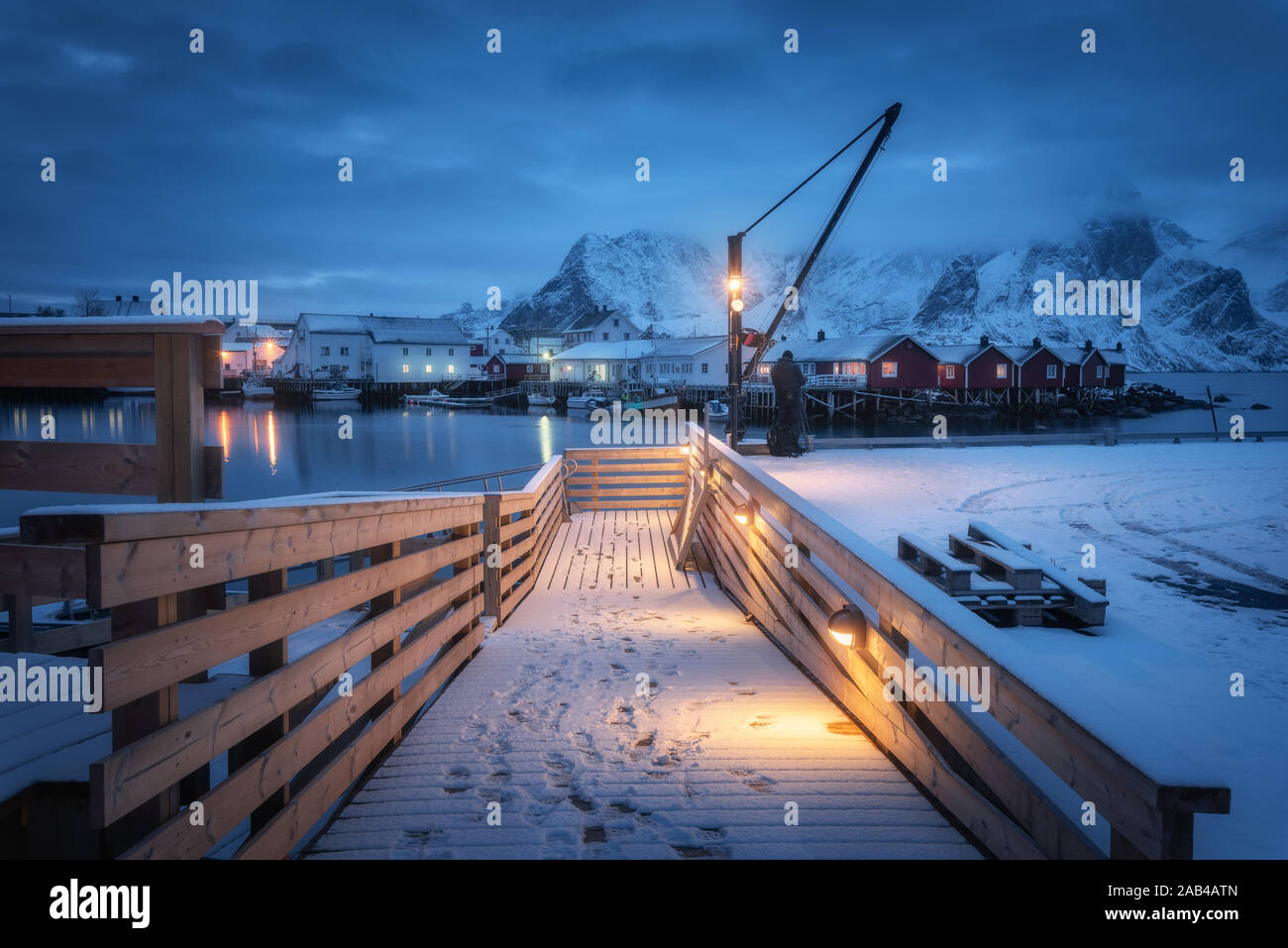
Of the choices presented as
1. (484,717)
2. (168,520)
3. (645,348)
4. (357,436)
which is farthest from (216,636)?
(645,348)

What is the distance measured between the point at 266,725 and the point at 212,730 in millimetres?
461

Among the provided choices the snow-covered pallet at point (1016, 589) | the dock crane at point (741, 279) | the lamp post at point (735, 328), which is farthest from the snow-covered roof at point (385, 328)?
the snow-covered pallet at point (1016, 589)

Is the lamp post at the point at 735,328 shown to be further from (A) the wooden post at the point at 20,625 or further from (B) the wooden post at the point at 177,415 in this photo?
(B) the wooden post at the point at 177,415

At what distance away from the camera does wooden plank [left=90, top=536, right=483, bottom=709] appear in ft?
6.68

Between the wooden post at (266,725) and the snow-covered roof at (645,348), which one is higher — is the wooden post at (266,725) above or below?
below

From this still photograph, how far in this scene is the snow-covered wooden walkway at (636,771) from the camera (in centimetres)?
310

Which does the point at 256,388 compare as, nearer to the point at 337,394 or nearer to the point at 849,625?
the point at 337,394

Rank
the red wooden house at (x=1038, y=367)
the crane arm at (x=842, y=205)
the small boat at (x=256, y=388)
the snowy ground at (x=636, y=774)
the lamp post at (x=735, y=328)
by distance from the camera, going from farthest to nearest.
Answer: the small boat at (x=256, y=388)
the red wooden house at (x=1038, y=367)
the crane arm at (x=842, y=205)
the lamp post at (x=735, y=328)
the snowy ground at (x=636, y=774)

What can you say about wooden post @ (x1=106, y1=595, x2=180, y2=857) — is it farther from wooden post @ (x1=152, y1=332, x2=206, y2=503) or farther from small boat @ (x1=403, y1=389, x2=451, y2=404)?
small boat @ (x1=403, y1=389, x2=451, y2=404)

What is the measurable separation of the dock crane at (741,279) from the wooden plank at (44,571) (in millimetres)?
14543

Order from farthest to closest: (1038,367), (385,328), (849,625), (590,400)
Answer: (385,328), (590,400), (1038,367), (849,625)

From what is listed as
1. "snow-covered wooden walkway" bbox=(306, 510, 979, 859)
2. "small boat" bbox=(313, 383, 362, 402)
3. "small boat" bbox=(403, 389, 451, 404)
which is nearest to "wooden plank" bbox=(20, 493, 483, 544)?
"snow-covered wooden walkway" bbox=(306, 510, 979, 859)

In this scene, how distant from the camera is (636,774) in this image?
147 inches

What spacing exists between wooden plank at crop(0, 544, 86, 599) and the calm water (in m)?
25.1
